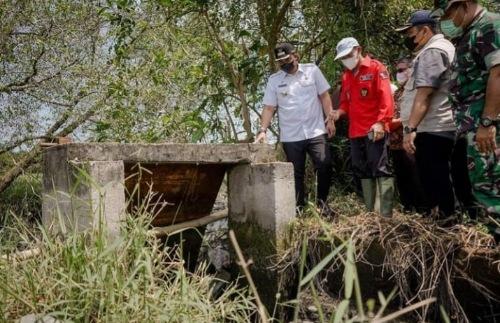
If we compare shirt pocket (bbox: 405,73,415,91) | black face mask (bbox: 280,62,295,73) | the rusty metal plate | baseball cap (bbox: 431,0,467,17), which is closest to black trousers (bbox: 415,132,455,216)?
shirt pocket (bbox: 405,73,415,91)

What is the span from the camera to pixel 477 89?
3.27m

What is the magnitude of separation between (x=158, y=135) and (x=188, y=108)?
1156 millimetres

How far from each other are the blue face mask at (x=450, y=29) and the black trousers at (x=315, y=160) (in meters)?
1.69

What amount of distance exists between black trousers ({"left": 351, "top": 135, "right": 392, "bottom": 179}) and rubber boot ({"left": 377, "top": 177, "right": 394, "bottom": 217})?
0.16 feet

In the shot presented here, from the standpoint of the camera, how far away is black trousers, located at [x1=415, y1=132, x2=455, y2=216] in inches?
150

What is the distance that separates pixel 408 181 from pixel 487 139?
5.09 ft

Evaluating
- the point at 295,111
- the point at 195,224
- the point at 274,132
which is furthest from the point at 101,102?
the point at 295,111

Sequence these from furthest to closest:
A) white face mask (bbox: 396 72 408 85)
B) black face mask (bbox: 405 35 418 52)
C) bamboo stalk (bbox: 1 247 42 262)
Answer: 1. white face mask (bbox: 396 72 408 85)
2. black face mask (bbox: 405 35 418 52)
3. bamboo stalk (bbox: 1 247 42 262)

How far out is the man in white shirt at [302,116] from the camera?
4.98 m

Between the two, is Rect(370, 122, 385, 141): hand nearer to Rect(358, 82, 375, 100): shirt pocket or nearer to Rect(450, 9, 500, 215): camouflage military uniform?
Rect(358, 82, 375, 100): shirt pocket

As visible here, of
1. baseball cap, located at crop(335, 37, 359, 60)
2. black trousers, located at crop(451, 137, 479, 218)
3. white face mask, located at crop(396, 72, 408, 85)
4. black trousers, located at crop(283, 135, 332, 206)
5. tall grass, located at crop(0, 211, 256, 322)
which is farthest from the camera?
black trousers, located at crop(283, 135, 332, 206)

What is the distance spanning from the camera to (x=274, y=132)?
755 cm

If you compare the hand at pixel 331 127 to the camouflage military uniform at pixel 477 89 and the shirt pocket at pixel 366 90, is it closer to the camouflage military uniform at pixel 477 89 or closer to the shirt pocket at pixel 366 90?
the shirt pocket at pixel 366 90

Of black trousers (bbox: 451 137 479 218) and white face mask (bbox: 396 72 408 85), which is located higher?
white face mask (bbox: 396 72 408 85)
